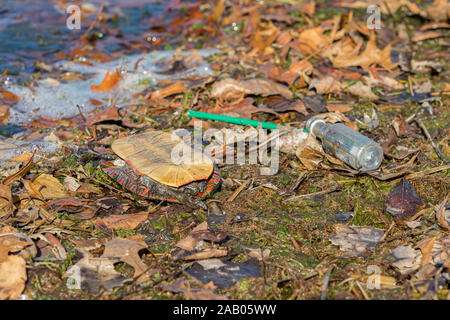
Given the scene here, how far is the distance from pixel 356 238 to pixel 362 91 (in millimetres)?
1872

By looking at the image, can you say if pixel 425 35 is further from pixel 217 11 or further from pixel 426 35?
pixel 217 11

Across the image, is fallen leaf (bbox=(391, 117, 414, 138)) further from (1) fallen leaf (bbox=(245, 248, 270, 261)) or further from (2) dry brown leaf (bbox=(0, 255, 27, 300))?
(2) dry brown leaf (bbox=(0, 255, 27, 300))

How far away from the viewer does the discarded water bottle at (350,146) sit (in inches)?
120

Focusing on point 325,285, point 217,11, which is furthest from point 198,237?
point 217,11

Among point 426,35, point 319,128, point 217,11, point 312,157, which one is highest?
point 217,11

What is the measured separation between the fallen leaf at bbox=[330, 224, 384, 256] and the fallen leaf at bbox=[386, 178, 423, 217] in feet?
0.79

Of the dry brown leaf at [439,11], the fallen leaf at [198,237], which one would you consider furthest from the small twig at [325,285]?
the dry brown leaf at [439,11]

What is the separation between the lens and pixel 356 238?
2.62 metres

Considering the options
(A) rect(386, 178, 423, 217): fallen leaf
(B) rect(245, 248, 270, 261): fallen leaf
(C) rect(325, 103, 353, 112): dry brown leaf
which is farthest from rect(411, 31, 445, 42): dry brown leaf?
(B) rect(245, 248, 270, 261): fallen leaf

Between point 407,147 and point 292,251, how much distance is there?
57.6 inches

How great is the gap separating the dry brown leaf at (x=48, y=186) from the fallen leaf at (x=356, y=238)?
167 cm

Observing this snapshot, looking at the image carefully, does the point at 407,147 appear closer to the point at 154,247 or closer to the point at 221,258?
the point at 221,258

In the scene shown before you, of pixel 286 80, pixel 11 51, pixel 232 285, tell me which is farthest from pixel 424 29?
pixel 11 51

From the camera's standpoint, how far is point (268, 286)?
2.30 m
